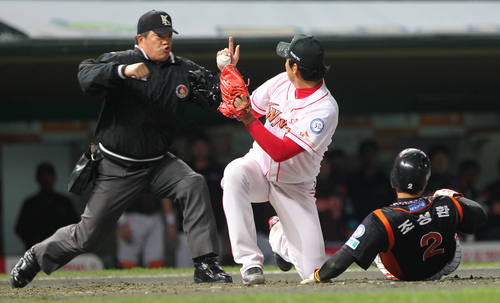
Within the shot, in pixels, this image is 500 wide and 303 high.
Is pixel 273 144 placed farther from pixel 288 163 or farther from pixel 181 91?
pixel 181 91

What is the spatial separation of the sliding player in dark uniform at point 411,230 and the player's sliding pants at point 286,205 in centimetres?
29

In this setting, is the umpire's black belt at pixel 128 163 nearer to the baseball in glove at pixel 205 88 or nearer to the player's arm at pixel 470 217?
the baseball in glove at pixel 205 88

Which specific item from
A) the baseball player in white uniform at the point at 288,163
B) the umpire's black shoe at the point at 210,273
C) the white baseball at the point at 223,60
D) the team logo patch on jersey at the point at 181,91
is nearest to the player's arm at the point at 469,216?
the baseball player in white uniform at the point at 288,163

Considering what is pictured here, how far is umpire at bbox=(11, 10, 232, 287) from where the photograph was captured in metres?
3.72

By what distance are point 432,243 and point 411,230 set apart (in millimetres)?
181

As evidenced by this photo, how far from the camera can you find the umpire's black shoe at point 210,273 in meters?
3.64

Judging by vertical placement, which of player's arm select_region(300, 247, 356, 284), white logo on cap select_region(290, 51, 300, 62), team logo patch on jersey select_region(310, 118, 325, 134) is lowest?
player's arm select_region(300, 247, 356, 284)

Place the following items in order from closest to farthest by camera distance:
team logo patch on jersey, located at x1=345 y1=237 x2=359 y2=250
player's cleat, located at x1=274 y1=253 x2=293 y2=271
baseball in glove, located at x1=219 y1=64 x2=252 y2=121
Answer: team logo patch on jersey, located at x1=345 y1=237 x2=359 y2=250
baseball in glove, located at x1=219 y1=64 x2=252 y2=121
player's cleat, located at x1=274 y1=253 x2=293 y2=271

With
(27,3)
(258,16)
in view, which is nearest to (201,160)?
(258,16)

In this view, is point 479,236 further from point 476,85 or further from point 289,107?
point 289,107

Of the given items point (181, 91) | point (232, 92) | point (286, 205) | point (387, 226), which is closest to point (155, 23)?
point (181, 91)

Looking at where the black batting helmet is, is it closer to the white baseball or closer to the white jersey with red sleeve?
the white jersey with red sleeve

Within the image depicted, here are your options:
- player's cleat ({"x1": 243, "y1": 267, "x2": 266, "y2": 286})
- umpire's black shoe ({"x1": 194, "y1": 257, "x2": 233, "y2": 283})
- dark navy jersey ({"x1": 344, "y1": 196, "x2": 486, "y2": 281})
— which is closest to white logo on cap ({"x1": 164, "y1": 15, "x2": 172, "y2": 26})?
umpire's black shoe ({"x1": 194, "y1": 257, "x2": 233, "y2": 283})

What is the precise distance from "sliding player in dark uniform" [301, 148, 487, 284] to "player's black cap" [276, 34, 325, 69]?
0.76 meters
